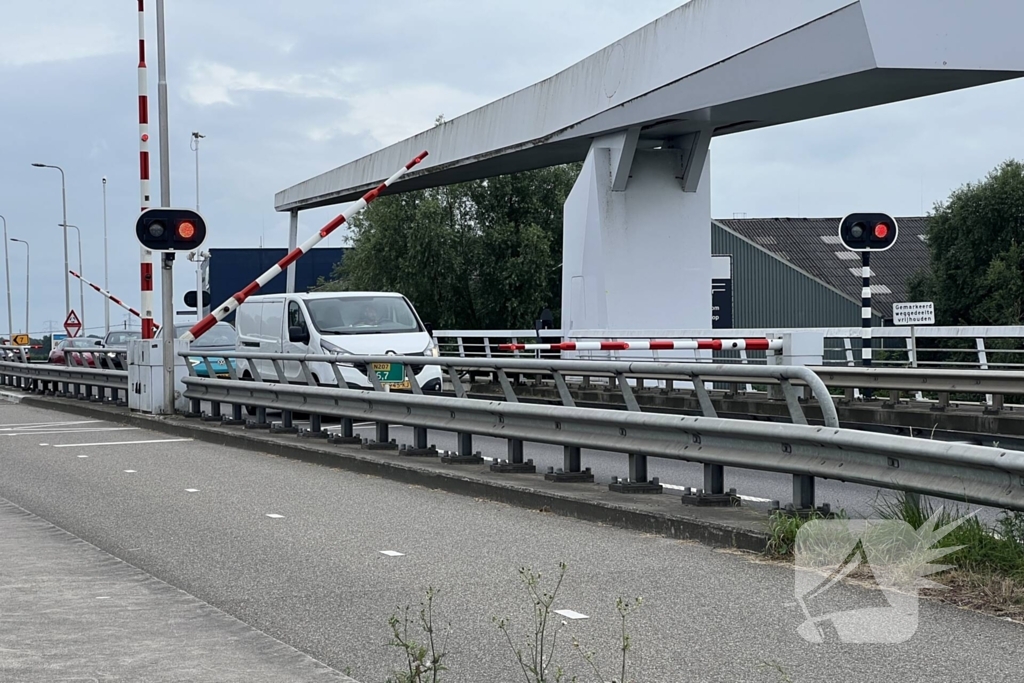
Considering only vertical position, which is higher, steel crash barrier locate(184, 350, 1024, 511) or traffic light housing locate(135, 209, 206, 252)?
traffic light housing locate(135, 209, 206, 252)

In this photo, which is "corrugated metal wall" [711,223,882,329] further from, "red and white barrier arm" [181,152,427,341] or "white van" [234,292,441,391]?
"white van" [234,292,441,391]

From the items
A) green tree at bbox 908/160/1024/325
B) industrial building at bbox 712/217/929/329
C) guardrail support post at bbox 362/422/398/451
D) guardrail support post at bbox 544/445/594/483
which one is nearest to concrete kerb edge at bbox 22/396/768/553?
guardrail support post at bbox 362/422/398/451

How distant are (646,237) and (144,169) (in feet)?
29.5

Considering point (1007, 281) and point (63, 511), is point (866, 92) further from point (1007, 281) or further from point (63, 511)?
point (1007, 281)

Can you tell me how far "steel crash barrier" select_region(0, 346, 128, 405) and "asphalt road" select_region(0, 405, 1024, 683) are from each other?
11.2 meters

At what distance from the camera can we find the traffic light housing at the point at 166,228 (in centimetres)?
1962

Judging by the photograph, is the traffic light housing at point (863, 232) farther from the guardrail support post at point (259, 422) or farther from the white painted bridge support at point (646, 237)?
the guardrail support post at point (259, 422)

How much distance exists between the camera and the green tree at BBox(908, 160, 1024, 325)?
61.4 metres

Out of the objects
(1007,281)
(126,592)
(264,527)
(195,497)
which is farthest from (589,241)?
(1007,281)

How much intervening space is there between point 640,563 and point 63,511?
508cm

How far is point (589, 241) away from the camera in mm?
Result: 25578

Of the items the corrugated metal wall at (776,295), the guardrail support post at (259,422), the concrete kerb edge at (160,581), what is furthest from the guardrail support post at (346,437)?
the corrugated metal wall at (776,295)

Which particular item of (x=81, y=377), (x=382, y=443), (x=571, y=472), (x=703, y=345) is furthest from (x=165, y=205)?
(x=571, y=472)

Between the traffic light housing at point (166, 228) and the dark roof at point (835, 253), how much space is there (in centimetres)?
6034
